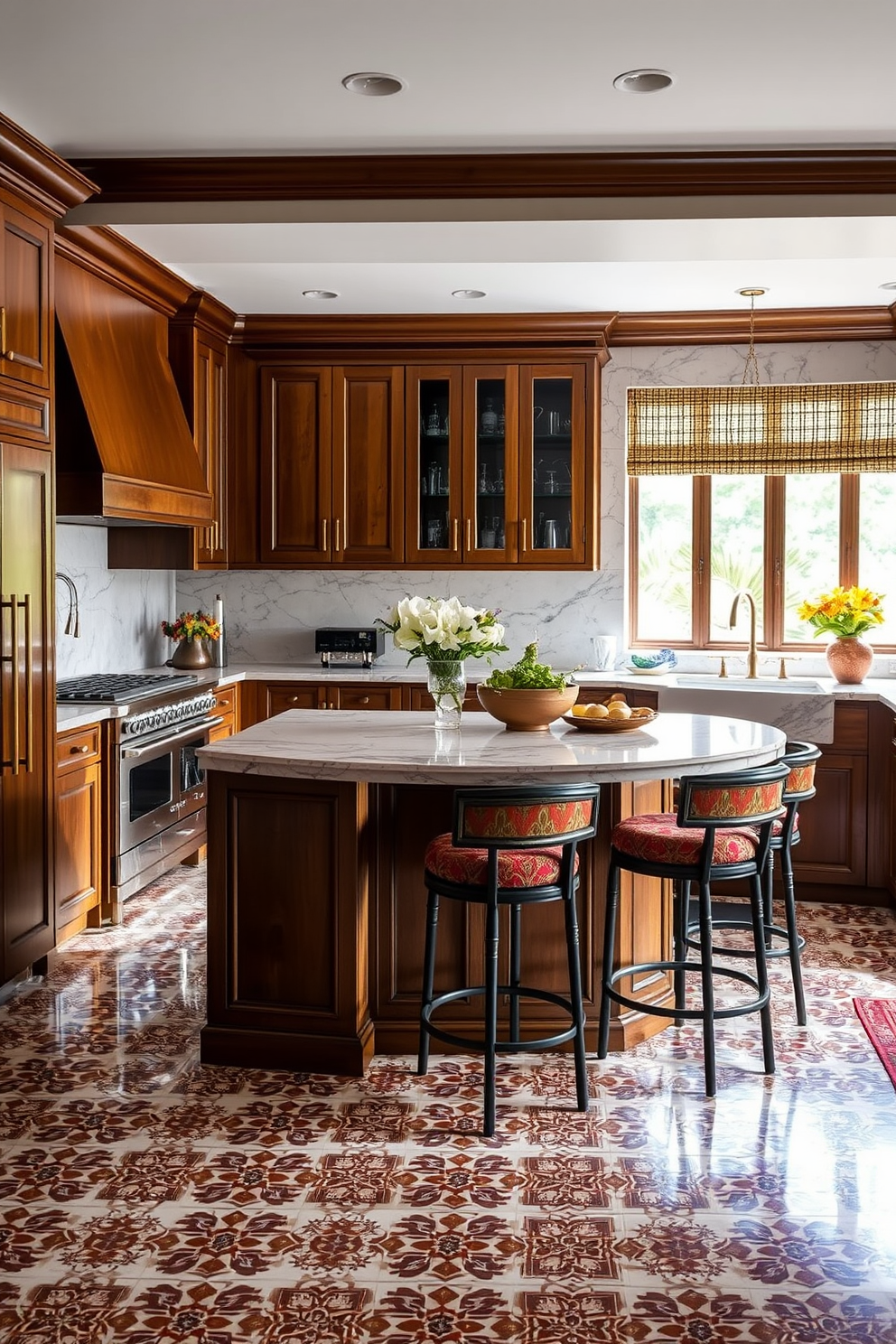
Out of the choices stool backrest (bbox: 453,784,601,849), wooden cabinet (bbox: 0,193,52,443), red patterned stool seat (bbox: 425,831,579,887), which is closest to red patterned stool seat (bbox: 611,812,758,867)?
red patterned stool seat (bbox: 425,831,579,887)

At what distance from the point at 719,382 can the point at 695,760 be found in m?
3.65

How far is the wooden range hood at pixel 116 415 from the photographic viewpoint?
4551 millimetres

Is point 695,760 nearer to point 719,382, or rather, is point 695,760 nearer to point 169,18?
point 169,18

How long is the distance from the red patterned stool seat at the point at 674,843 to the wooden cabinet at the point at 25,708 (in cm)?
198

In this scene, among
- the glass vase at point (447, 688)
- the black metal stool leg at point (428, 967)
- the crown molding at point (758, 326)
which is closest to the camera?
the black metal stool leg at point (428, 967)

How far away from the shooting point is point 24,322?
397 cm

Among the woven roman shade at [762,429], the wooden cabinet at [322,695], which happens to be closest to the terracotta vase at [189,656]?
the wooden cabinet at [322,695]

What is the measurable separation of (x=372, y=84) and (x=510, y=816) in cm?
210

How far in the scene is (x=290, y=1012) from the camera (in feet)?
11.4

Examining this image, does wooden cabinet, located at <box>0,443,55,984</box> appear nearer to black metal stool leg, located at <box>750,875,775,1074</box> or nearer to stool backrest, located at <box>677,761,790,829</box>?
stool backrest, located at <box>677,761,790,829</box>

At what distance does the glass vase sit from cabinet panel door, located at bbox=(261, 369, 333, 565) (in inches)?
107

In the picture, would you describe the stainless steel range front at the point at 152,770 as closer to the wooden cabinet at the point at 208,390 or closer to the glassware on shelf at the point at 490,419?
the wooden cabinet at the point at 208,390

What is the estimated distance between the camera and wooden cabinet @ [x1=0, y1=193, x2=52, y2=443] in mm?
3830

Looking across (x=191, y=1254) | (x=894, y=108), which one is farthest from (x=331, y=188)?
(x=191, y=1254)
